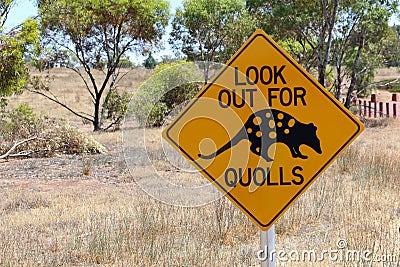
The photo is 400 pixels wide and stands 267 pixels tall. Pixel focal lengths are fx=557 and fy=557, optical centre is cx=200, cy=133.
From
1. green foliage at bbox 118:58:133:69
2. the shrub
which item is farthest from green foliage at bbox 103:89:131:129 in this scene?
the shrub

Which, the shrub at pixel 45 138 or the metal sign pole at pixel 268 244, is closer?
the metal sign pole at pixel 268 244

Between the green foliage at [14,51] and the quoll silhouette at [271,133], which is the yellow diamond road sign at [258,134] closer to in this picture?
the quoll silhouette at [271,133]

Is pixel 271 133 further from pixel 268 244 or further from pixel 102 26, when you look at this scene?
pixel 102 26

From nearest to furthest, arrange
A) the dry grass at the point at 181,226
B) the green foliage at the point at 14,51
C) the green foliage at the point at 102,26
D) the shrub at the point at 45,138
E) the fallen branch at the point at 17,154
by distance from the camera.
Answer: the dry grass at the point at 181,226 < the green foliage at the point at 14,51 < the fallen branch at the point at 17,154 < the shrub at the point at 45,138 < the green foliage at the point at 102,26

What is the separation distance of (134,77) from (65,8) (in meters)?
8.39

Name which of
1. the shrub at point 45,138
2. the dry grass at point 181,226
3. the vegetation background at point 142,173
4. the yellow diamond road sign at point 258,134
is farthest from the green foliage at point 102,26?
the yellow diamond road sign at point 258,134

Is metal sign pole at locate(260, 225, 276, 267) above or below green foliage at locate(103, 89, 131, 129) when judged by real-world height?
below

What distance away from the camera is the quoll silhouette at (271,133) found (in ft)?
11.7

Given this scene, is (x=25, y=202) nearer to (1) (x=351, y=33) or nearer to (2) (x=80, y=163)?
(2) (x=80, y=163)

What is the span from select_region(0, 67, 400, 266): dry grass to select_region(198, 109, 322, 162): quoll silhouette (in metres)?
1.90

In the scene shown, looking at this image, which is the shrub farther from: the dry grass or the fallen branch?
the dry grass

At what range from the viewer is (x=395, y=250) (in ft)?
18.1

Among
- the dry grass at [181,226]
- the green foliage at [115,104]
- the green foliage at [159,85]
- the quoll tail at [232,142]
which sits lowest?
the dry grass at [181,226]

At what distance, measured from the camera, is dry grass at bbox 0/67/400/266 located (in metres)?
5.45
